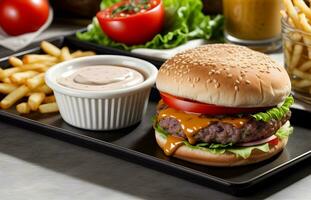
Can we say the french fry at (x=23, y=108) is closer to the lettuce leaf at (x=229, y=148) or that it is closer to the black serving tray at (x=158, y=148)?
the black serving tray at (x=158, y=148)

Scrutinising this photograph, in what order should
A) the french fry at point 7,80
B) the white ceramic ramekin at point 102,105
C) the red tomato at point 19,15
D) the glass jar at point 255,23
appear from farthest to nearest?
the red tomato at point 19,15 → the glass jar at point 255,23 → the french fry at point 7,80 → the white ceramic ramekin at point 102,105

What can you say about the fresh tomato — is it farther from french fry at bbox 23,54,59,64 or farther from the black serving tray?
the black serving tray

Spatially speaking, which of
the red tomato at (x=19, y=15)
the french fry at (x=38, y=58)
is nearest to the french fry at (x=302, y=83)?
the french fry at (x=38, y=58)

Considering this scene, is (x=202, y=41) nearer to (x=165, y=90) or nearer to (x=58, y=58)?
(x=58, y=58)

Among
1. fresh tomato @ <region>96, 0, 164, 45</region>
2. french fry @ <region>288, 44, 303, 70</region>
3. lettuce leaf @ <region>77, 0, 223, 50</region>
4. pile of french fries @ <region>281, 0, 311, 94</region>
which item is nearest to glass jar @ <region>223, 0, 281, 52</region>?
lettuce leaf @ <region>77, 0, 223, 50</region>

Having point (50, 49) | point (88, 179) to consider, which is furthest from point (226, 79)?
point (50, 49)

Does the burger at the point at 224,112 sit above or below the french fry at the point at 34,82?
above

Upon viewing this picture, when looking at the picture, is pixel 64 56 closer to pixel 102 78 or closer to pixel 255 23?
pixel 102 78
